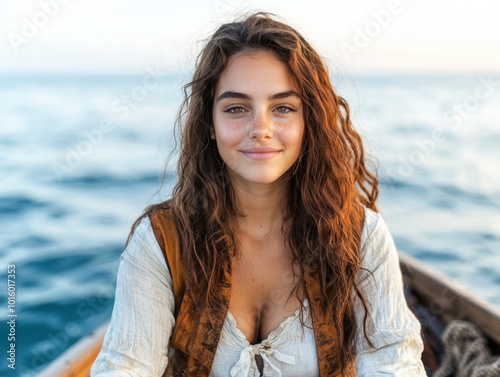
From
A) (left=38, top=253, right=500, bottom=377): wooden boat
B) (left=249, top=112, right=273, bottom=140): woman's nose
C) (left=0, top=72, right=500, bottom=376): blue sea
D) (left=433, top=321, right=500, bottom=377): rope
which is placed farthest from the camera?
(left=0, top=72, right=500, bottom=376): blue sea

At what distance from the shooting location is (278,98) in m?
1.73

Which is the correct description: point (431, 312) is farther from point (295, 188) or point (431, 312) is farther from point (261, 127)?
point (261, 127)

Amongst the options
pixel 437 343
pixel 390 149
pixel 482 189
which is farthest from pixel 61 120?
pixel 437 343

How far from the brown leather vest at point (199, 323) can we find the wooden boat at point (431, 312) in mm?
660

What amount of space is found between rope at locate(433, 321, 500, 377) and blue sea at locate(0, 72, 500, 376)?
76cm

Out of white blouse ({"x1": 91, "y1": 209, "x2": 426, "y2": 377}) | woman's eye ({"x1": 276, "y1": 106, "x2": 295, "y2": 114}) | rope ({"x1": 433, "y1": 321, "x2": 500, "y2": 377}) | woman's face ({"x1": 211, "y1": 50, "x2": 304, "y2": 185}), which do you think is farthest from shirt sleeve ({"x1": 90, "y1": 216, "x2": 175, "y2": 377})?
rope ({"x1": 433, "y1": 321, "x2": 500, "y2": 377})

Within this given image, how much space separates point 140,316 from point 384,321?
2.34 ft

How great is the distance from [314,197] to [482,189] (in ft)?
28.8

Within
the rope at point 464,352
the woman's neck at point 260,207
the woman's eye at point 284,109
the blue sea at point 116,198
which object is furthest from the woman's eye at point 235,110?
the rope at point 464,352

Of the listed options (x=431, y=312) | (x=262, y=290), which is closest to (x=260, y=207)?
(x=262, y=290)

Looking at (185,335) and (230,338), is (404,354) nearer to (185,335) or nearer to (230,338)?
(230,338)

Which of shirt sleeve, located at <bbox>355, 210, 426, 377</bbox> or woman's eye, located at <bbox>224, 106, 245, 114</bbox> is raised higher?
woman's eye, located at <bbox>224, 106, 245, 114</bbox>

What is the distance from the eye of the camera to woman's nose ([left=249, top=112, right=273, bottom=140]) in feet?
5.53

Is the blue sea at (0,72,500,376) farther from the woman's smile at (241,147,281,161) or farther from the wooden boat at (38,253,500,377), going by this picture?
the wooden boat at (38,253,500,377)
